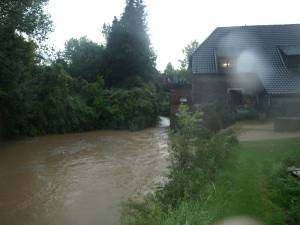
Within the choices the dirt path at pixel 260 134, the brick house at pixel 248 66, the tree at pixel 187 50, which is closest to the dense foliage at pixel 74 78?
the brick house at pixel 248 66

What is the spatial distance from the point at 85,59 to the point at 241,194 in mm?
41972

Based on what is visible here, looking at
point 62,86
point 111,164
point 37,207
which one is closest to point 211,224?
point 37,207

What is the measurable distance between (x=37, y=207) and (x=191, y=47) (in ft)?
209

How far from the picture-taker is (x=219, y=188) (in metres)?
9.05

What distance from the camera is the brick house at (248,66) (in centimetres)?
2548

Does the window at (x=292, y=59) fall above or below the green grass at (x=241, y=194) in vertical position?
above

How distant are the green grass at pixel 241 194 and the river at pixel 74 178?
126 inches

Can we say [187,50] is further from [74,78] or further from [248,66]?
[248,66]

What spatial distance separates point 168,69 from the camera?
3514 inches

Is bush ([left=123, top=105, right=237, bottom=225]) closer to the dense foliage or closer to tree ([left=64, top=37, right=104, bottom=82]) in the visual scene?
the dense foliage

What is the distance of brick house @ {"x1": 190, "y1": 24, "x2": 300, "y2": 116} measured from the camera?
25484mm

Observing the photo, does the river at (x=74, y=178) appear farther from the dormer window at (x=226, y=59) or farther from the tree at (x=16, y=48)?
the dormer window at (x=226, y=59)

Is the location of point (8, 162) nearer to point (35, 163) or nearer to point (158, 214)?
point (35, 163)

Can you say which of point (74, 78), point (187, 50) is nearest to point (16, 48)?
point (74, 78)
